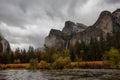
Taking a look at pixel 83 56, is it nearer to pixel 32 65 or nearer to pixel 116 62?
pixel 32 65

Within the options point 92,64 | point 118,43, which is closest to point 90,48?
point 118,43

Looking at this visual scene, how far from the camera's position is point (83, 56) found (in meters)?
146

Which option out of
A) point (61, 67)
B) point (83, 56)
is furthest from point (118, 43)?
point (61, 67)

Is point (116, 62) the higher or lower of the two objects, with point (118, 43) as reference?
lower

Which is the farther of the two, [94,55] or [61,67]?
[94,55]

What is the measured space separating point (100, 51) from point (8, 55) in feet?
177

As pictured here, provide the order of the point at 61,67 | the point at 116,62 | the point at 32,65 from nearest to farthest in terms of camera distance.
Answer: the point at 116,62 < the point at 61,67 < the point at 32,65

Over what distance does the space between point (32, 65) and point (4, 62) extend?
3535 centimetres

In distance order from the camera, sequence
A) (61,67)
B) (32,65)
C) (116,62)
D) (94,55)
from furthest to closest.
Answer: (94,55) < (32,65) < (61,67) < (116,62)

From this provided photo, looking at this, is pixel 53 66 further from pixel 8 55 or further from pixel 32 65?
pixel 8 55

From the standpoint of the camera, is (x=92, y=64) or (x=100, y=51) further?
(x=100, y=51)

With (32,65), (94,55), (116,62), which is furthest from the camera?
(94,55)

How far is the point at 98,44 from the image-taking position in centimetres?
14575

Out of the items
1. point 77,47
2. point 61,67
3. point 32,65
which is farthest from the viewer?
point 77,47
